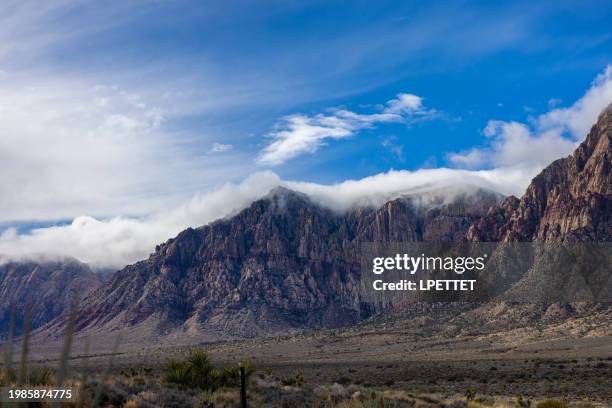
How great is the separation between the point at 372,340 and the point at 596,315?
41.2 m

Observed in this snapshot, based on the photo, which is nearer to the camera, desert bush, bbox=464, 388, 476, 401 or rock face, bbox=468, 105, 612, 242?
desert bush, bbox=464, 388, 476, 401

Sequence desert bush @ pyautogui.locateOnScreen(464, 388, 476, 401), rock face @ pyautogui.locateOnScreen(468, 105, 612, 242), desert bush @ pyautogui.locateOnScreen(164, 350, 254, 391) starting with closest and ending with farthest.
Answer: desert bush @ pyautogui.locateOnScreen(164, 350, 254, 391) < desert bush @ pyautogui.locateOnScreen(464, 388, 476, 401) < rock face @ pyautogui.locateOnScreen(468, 105, 612, 242)

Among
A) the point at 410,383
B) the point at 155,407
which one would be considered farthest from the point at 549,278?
the point at 155,407

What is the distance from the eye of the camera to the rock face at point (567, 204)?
13712 cm

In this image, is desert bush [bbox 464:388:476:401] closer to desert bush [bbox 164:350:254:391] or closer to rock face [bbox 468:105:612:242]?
desert bush [bbox 164:350:254:391]

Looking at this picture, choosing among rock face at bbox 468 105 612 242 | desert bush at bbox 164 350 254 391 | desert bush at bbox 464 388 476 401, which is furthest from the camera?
rock face at bbox 468 105 612 242

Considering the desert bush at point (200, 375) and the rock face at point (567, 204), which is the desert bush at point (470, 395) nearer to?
the desert bush at point (200, 375)

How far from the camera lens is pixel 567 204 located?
498ft

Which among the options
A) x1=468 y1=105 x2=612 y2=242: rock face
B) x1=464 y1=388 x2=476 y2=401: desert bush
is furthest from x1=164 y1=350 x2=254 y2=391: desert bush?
x1=468 y1=105 x2=612 y2=242: rock face

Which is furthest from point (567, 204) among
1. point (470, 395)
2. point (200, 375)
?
point (200, 375)

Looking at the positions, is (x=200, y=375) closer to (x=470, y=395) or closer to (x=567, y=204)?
(x=470, y=395)

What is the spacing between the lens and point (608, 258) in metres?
113

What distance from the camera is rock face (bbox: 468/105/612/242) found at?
450 feet

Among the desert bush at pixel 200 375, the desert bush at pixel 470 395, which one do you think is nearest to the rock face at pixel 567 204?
the desert bush at pixel 470 395
